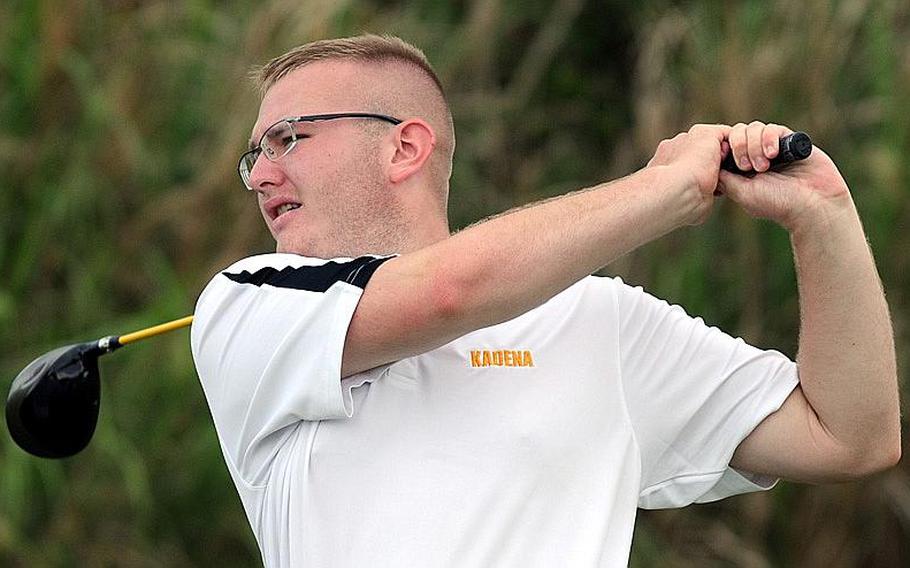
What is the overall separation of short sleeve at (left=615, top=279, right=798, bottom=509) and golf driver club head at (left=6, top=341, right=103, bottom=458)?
3.42 feet

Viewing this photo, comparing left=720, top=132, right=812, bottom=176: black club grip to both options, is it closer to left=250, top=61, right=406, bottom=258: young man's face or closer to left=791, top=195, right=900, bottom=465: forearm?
left=791, top=195, right=900, bottom=465: forearm

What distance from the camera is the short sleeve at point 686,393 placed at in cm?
304

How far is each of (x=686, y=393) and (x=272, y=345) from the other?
2.52ft

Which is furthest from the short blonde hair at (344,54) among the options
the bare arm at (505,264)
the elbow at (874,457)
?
the elbow at (874,457)

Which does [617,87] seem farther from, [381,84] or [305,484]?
[305,484]

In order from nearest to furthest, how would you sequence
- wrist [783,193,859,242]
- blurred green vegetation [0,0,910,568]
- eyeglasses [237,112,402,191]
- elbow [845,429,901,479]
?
1. wrist [783,193,859,242]
2. elbow [845,429,901,479]
3. eyeglasses [237,112,402,191]
4. blurred green vegetation [0,0,910,568]

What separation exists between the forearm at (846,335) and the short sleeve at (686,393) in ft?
0.36

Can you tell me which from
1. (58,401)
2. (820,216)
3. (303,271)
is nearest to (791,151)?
(820,216)

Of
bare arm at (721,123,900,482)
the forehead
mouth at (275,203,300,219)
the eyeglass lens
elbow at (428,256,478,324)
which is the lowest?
bare arm at (721,123,900,482)

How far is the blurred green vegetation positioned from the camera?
18.3 ft

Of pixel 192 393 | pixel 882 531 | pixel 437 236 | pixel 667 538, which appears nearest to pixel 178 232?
pixel 192 393

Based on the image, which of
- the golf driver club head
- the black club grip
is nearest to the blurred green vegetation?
the golf driver club head

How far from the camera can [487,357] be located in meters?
2.91

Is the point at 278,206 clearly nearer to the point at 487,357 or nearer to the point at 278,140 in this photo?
the point at 278,140
